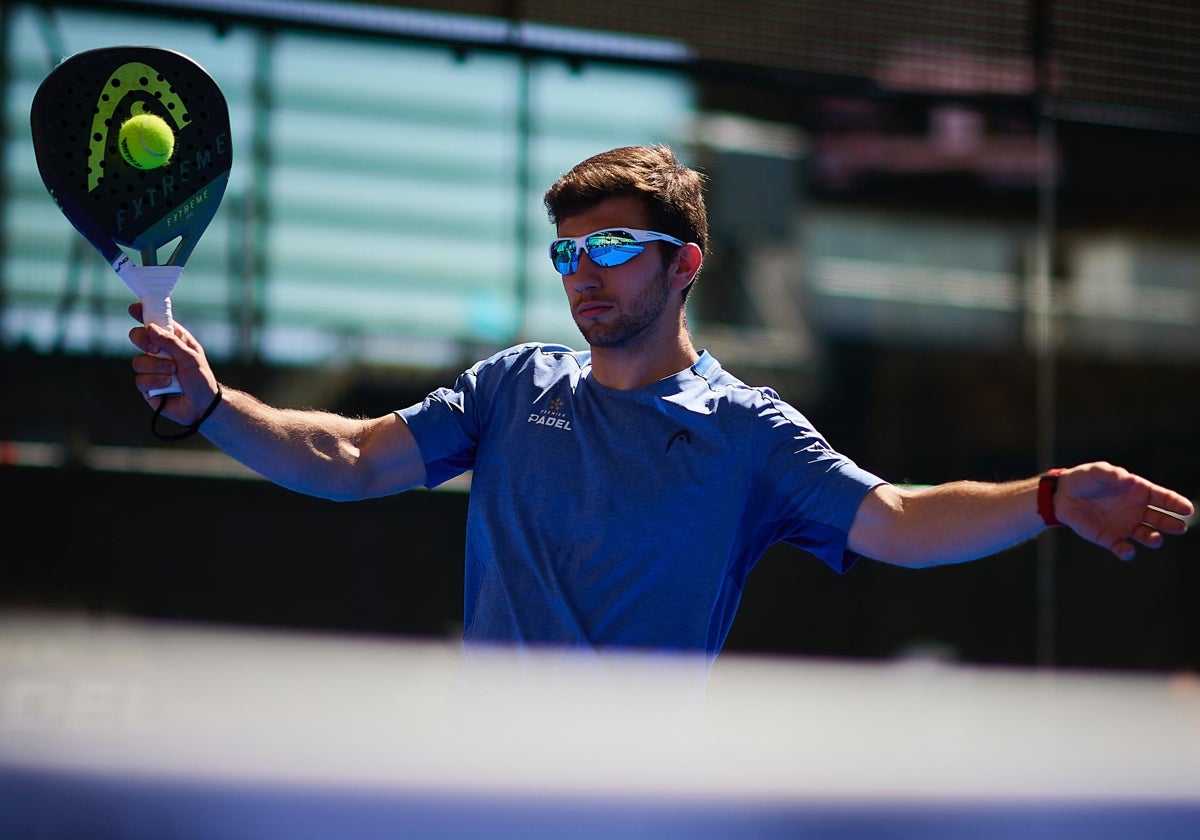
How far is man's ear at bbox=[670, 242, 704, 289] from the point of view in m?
1.98

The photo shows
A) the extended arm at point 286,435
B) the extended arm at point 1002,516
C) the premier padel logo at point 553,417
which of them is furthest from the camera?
the premier padel logo at point 553,417

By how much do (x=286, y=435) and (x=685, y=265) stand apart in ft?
2.12

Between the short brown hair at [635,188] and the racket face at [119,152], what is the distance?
0.48m

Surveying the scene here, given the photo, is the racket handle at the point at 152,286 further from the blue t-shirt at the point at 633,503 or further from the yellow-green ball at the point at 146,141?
the blue t-shirt at the point at 633,503

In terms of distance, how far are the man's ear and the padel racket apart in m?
0.66

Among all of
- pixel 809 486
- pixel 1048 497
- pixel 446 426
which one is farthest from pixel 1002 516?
pixel 446 426

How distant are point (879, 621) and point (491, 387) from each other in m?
3.50

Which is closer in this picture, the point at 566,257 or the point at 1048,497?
the point at 1048,497

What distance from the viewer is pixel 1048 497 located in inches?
62.2

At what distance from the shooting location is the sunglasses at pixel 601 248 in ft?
6.21

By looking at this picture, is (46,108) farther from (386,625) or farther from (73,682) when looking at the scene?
(386,625)

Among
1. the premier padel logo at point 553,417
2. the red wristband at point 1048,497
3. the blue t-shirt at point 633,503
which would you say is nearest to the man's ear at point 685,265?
the blue t-shirt at point 633,503

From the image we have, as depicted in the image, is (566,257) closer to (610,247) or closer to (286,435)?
(610,247)

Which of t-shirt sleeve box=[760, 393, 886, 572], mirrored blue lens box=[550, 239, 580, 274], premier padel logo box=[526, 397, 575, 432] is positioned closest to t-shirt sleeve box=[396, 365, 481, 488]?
premier padel logo box=[526, 397, 575, 432]
